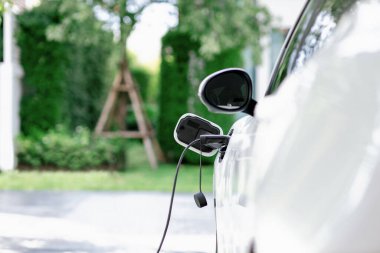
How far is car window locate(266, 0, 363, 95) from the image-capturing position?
167 cm

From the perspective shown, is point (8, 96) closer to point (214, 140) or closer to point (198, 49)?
point (198, 49)

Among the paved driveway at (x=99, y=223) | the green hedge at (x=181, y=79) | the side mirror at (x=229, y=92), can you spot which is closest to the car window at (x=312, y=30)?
the side mirror at (x=229, y=92)

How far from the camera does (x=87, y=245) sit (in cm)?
641

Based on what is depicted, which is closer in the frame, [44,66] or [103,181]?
[103,181]

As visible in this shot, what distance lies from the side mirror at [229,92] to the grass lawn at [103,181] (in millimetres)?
9306

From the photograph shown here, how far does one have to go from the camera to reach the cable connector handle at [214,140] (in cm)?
273

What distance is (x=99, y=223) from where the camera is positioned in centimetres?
791

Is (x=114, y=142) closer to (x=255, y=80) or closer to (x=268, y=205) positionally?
(x=255, y=80)

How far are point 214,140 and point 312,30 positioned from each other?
1007mm

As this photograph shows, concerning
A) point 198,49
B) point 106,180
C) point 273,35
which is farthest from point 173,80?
point 106,180

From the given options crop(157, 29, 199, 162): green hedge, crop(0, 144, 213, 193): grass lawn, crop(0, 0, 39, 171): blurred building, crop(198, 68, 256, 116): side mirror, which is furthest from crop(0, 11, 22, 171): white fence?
crop(198, 68, 256, 116): side mirror

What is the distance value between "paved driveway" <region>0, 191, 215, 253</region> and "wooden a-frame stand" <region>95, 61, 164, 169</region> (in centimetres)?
404

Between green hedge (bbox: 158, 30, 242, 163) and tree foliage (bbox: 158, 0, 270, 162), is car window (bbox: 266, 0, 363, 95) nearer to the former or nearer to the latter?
tree foliage (bbox: 158, 0, 270, 162)

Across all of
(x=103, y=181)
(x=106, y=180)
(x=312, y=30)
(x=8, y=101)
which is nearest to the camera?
(x=312, y=30)
